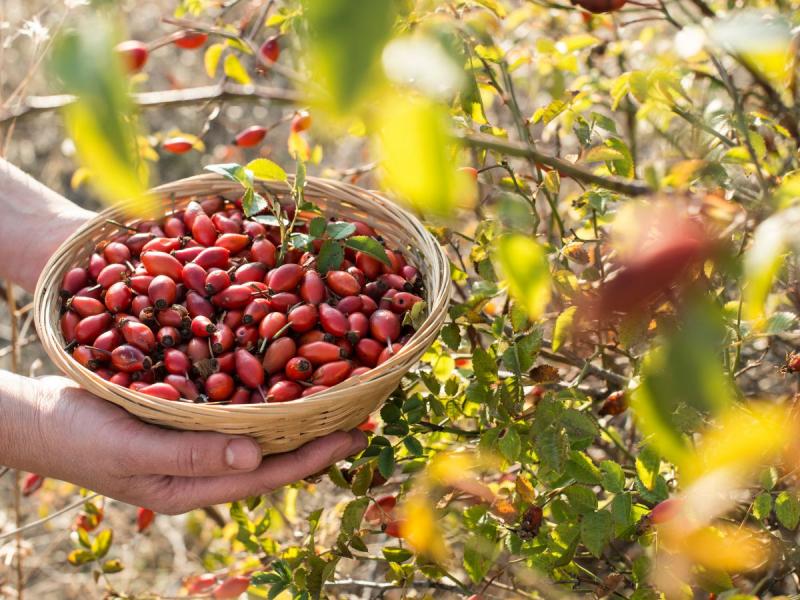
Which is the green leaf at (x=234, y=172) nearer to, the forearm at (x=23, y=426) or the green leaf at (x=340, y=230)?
the green leaf at (x=340, y=230)

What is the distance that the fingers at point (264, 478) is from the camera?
119 centimetres

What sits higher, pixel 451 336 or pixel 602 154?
pixel 602 154

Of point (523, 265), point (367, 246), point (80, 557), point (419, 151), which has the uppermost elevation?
point (419, 151)

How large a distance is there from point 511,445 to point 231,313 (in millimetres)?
507

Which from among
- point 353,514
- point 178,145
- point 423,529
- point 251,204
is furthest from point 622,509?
point 178,145

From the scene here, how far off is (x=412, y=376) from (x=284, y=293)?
24 cm

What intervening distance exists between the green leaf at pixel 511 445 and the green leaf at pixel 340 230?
40cm

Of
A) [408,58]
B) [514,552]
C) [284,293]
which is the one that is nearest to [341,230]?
[284,293]

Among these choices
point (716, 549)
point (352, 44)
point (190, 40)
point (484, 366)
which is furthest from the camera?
point (190, 40)

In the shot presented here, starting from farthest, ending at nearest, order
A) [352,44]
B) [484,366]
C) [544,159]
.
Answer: [484,366]
[544,159]
[352,44]

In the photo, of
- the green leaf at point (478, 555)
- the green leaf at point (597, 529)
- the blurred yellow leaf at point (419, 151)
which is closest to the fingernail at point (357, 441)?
the green leaf at point (478, 555)

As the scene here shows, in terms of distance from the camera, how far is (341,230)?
4.21ft

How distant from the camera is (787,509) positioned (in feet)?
3.18

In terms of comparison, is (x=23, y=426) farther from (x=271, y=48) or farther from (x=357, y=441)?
(x=271, y=48)
